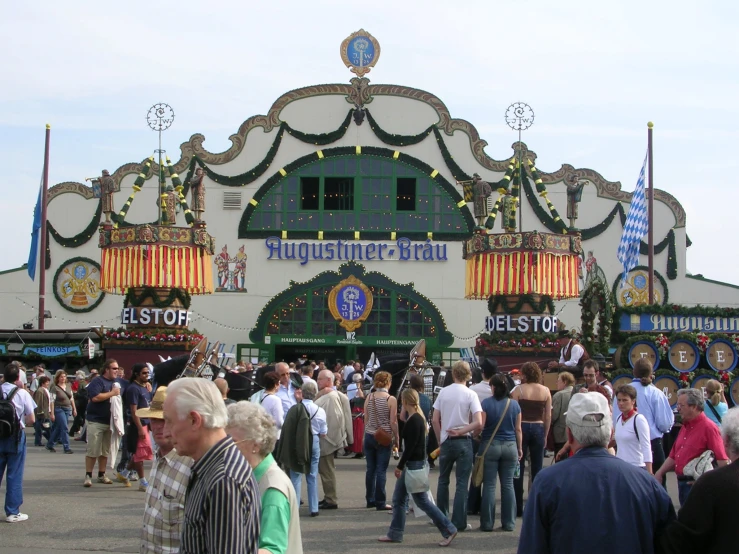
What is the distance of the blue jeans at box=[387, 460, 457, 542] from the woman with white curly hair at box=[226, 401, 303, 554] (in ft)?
15.0

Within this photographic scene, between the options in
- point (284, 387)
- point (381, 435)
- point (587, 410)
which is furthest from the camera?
point (284, 387)

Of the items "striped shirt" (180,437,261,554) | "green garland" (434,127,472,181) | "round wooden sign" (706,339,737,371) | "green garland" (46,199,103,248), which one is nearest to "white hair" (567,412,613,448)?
"striped shirt" (180,437,261,554)

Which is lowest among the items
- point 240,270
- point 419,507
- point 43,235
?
point 419,507

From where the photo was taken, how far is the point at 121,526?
10211 mm

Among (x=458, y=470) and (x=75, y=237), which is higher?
(x=75, y=237)

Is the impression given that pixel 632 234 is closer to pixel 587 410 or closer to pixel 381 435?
pixel 381 435

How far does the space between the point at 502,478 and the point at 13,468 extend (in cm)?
477

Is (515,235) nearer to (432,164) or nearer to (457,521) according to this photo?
(432,164)

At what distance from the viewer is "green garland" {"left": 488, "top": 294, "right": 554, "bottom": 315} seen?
2580 centimetres

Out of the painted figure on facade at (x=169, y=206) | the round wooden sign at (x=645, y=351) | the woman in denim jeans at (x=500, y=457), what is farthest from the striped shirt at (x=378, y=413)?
the painted figure on facade at (x=169, y=206)

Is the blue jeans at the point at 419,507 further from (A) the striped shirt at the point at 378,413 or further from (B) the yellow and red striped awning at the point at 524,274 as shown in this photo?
(B) the yellow and red striped awning at the point at 524,274

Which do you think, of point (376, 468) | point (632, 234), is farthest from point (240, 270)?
point (376, 468)

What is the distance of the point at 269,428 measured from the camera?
4918mm

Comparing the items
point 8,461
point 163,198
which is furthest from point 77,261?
point 8,461
